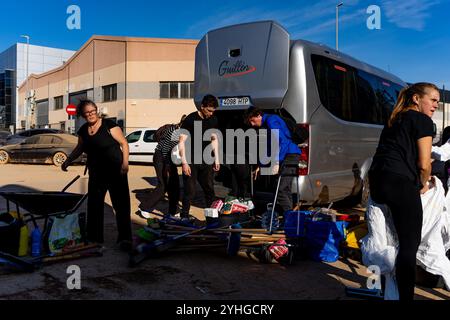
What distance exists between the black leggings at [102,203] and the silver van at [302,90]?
2095 millimetres

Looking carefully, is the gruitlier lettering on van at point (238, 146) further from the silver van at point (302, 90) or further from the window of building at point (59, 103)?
the window of building at point (59, 103)

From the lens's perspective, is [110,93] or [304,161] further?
[110,93]

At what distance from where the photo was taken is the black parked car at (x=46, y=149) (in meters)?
16.5

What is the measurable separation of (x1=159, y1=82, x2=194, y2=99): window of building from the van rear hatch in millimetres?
22482

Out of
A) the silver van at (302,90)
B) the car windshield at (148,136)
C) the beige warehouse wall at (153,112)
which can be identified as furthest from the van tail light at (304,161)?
the beige warehouse wall at (153,112)

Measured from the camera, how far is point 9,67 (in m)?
62.1

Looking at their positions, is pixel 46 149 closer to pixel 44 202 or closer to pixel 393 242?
pixel 44 202

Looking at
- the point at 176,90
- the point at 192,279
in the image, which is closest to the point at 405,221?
the point at 192,279

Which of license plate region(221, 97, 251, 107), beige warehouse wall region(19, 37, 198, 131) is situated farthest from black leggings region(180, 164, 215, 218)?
beige warehouse wall region(19, 37, 198, 131)

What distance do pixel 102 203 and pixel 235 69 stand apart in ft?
8.86

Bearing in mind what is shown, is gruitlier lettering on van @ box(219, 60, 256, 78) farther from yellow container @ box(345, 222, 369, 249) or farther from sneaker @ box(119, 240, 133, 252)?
sneaker @ box(119, 240, 133, 252)

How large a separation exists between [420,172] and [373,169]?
332 millimetres

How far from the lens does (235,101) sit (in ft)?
20.4

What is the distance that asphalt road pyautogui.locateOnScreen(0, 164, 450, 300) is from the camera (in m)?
3.64
